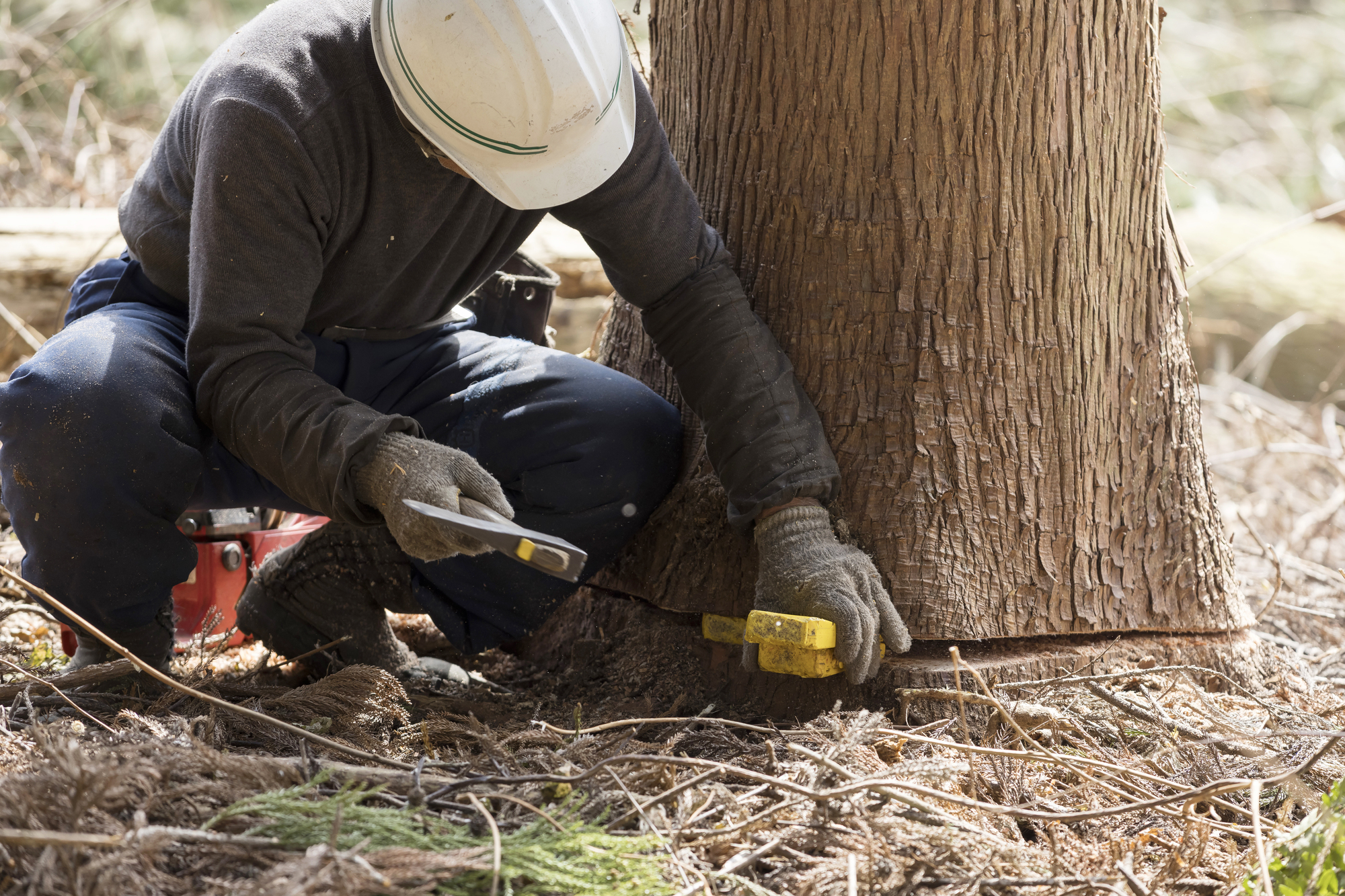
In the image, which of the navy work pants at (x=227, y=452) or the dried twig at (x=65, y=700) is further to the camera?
the navy work pants at (x=227, y=452)

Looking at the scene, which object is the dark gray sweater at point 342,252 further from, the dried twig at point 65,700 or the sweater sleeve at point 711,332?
the dried twig at point 65,700

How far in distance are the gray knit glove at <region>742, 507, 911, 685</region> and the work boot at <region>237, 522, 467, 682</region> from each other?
2.71 ft

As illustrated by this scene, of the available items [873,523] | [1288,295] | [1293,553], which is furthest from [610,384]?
[1288,295]

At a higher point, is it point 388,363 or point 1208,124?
point 388,363

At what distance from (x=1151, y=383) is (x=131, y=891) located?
1.90m

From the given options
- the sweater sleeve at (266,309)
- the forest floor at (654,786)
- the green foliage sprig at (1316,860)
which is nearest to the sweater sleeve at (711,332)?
the forest floor at (654,786)

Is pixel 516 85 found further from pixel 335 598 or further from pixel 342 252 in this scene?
pixel 335 598

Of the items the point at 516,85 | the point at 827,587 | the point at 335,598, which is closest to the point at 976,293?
the point at 827,587

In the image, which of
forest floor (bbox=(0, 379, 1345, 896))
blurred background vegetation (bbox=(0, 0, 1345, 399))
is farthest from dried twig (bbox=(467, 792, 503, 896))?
blurred background vegetation (bbox=(0, 0, 1345, 399))

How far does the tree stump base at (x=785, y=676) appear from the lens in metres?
1.89

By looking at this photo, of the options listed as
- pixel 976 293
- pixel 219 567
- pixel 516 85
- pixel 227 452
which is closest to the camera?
pixel 516 85

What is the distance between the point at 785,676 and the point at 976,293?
82 centimetres

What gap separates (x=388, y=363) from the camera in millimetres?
2193

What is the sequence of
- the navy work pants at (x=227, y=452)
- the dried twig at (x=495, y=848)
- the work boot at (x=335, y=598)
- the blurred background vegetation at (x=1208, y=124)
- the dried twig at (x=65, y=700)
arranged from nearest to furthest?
the dried twig at (x=495, y=848) < the dried twig at (x=65, y=700) < the navy work pants at (x=227, y=452) < the work boot at (x=335, y=598) < the blurred background vegetation at (x=1208, y=124)
